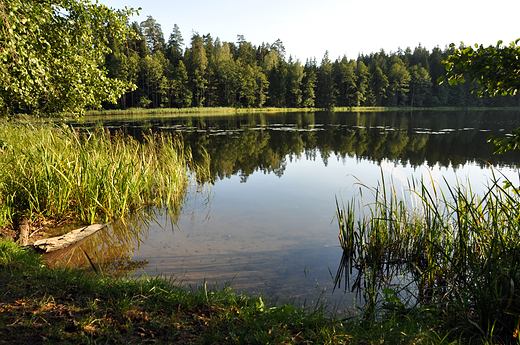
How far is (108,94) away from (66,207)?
13.4ft

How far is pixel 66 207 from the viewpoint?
227 inches

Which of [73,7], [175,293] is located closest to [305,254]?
[175,293]

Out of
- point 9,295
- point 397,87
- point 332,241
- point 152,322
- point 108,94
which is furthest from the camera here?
point 397,87

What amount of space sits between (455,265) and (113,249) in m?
4.95

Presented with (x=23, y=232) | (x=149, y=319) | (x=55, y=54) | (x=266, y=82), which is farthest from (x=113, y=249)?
(x=266, y=82)

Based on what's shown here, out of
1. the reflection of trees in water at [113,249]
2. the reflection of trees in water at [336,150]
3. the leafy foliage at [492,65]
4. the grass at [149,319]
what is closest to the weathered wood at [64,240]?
the reflection of trees in water at [113,249]

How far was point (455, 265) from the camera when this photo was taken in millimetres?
3289

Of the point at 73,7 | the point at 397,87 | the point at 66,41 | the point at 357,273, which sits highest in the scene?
the point at 397,87

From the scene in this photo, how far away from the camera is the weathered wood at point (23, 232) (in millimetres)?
4617

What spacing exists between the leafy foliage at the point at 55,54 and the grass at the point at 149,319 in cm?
429

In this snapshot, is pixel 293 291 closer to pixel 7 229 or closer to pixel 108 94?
pixel 7 229

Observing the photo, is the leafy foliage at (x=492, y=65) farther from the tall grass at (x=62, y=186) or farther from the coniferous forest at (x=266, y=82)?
the coniferous forest at (x=266, y=82)

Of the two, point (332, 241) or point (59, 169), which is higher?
point (59, 169)

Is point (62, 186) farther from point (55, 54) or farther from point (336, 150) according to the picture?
point (336, 150)
